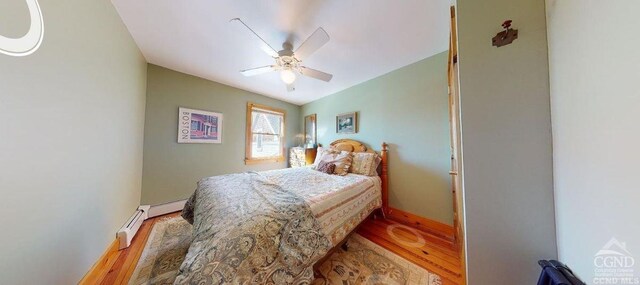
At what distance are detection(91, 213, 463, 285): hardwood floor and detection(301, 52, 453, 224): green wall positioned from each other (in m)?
0.41

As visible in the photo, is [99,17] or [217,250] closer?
[217,250]

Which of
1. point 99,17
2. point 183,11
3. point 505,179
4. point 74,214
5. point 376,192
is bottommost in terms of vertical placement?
point 376,192

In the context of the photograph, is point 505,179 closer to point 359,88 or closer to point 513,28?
point 513,28

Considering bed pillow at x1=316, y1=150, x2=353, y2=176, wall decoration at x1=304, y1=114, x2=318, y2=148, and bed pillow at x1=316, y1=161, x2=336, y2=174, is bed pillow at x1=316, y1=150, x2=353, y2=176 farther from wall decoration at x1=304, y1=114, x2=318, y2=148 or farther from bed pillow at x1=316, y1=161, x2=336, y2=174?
wall decoration at x1=304, y1=114, x2=318, y2=148

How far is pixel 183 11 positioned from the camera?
148 cm

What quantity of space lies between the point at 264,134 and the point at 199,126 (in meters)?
1.20

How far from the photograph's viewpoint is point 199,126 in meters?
2.86

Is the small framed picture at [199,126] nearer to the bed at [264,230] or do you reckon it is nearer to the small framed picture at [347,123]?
the bed at [264,230]

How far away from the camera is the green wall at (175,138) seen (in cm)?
249

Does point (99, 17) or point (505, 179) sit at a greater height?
point (99, 17)

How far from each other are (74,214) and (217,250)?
1.28 m

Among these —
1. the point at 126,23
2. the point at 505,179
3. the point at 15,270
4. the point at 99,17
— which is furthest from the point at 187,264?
the point at 126,23

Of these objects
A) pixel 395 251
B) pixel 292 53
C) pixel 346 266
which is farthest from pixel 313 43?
pixel 395 251

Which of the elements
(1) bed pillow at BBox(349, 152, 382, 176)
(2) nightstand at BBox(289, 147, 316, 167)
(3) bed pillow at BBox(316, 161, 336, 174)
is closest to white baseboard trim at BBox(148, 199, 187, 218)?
(2) nightstand at BBox(289, 147, 316, 167)
